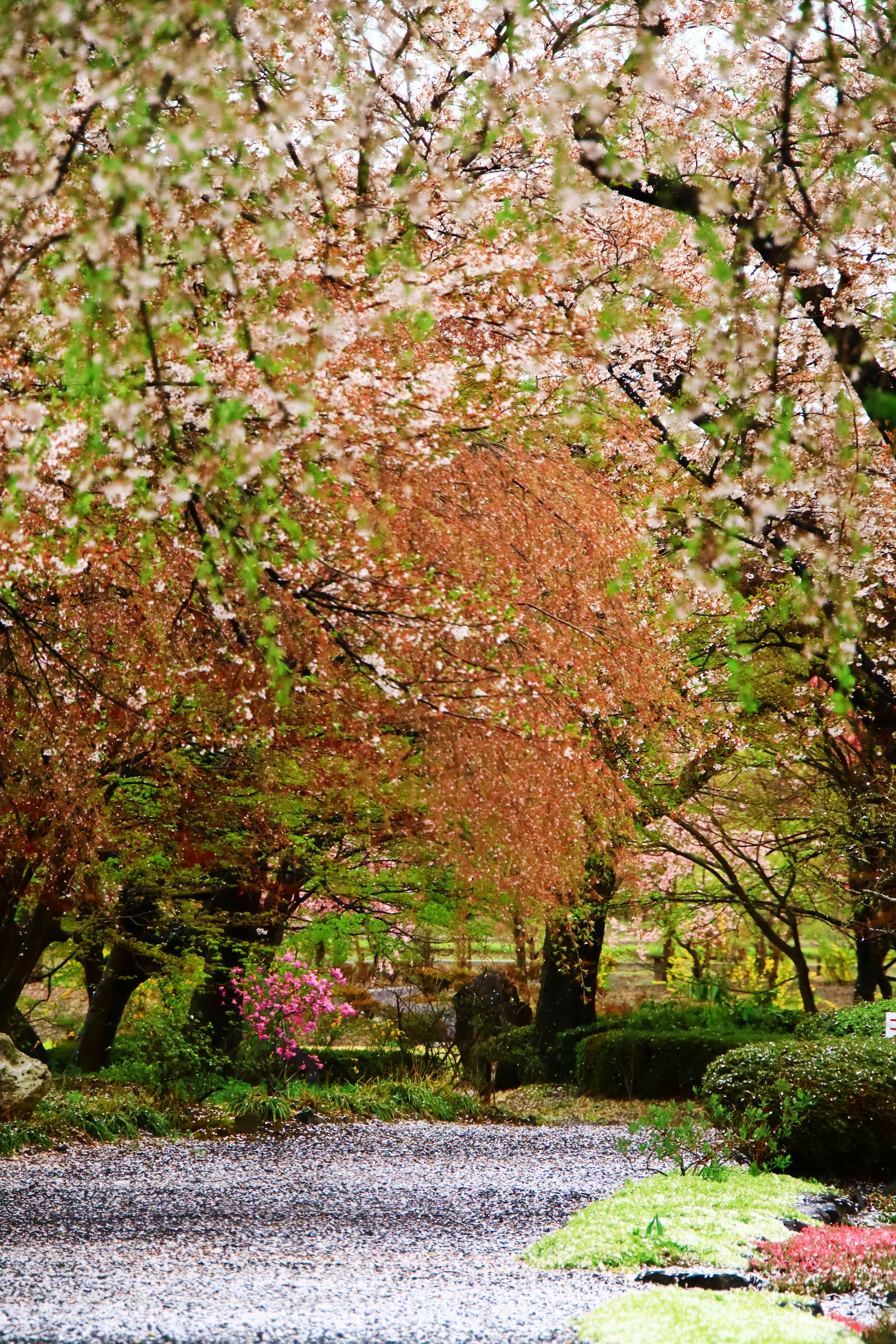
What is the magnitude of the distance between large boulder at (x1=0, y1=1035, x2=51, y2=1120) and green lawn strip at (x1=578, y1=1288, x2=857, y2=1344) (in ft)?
24.5

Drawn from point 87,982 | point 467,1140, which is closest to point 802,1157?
point 467,1140

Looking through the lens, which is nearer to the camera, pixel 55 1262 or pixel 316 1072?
pixel 55 1262

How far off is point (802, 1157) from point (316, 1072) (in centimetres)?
692

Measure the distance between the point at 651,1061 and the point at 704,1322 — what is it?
443 inches

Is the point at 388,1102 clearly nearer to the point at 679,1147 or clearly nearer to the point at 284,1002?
the point at 284,1002

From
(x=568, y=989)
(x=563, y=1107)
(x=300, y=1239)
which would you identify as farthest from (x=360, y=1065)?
(x=300, y=1239)

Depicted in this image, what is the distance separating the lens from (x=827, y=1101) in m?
10.1

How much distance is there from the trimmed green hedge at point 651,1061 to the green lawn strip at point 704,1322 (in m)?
10.2

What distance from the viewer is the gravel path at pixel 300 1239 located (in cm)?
518

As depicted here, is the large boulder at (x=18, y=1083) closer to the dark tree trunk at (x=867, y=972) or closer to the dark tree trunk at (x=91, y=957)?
the dark tree trunk at (x=91, y=957)

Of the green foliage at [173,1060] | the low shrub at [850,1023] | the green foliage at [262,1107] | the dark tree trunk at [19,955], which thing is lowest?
the green foliage at [262,1107]

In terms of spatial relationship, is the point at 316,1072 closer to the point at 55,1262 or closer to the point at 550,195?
the point at 55,1262

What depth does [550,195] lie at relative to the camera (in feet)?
30.8

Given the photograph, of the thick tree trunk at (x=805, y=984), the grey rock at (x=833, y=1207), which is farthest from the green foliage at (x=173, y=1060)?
the thick tree trunk at (x=805, y=984)
